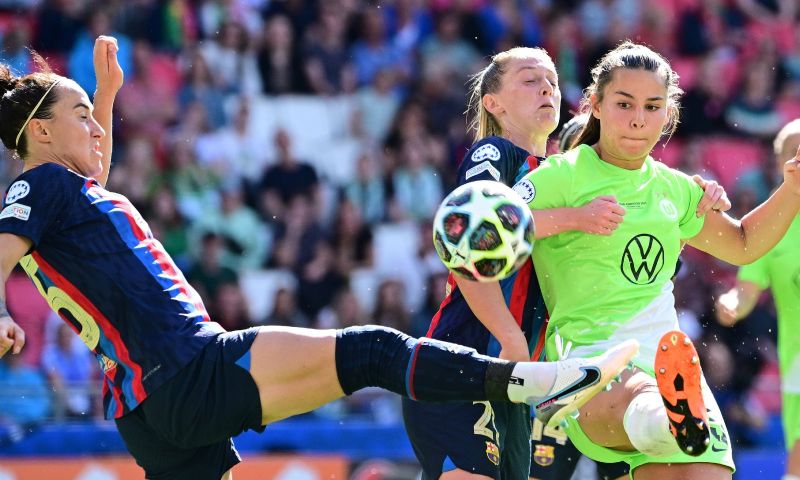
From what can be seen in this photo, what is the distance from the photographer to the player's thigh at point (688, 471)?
496 centimetres

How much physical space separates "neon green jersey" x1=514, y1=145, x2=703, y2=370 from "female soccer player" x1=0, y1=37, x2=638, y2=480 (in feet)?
1.48

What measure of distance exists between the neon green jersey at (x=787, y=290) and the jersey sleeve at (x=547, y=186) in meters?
2.71

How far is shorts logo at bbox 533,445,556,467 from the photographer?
21.4ft

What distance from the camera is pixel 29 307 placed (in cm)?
1114

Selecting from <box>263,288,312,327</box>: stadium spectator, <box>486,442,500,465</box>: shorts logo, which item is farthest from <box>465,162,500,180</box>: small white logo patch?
<box>263,288,312,327</box>: stadium spectator

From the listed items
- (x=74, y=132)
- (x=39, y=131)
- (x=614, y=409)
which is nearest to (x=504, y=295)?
(x=614, y=409)

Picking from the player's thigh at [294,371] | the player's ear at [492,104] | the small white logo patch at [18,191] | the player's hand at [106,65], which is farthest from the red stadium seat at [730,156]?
the small white logo patch at [18,191]

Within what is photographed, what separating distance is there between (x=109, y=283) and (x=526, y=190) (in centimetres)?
185

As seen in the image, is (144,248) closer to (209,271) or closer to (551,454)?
(551,454)

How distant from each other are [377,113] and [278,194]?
176 cm

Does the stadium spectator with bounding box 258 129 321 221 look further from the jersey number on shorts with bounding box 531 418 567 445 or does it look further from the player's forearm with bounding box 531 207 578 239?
the player's forearm with bounding box 531 207 578 239

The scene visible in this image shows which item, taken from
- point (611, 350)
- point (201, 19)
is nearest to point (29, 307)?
point (201, 19)

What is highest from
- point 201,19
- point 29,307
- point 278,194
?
point 201,19

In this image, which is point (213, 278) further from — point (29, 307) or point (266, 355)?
point (266, 355)
